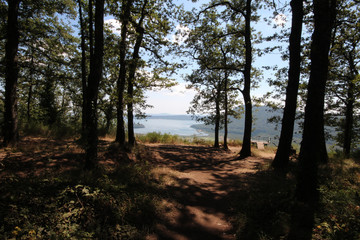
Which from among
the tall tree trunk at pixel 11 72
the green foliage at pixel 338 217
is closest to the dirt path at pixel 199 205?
the green foliage at pixel 338 217

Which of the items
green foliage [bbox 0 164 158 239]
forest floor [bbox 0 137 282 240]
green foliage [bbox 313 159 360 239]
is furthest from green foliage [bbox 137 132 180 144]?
green foliage [bbox 313 159 360 239]

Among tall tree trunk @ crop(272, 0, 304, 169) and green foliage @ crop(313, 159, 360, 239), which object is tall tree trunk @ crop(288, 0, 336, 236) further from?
tall tree trunk @ crop(272, 0, 304, 169)

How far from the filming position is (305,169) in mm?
3828

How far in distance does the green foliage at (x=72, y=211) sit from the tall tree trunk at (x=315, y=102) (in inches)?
143

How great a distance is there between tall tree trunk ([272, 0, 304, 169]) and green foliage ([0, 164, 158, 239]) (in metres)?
6.12

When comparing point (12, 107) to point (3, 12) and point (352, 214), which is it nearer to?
point (3, 12)

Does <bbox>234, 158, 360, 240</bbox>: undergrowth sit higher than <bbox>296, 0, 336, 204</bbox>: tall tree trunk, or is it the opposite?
<bbox>296, 0, 336, 204</bbox>: tall tree trunk

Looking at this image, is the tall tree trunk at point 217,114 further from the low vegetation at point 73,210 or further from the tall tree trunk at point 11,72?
the tall tree trunk at point 11,72

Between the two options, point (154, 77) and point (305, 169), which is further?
point (154, 77)

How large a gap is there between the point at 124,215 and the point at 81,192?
109 cm

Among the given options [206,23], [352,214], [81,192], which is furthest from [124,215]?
[206,23]

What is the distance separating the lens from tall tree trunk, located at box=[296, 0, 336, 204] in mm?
3598

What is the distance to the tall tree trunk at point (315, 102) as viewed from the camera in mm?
3598

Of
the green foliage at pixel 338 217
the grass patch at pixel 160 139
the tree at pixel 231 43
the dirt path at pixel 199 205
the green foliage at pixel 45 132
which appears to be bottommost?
the dirt path at pixel 199 205
